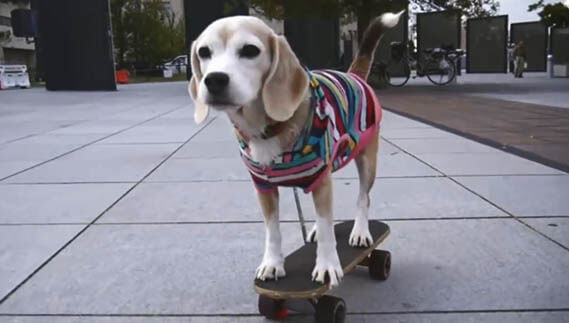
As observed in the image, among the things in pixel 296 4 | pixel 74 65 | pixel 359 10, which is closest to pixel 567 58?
pixel 359 10

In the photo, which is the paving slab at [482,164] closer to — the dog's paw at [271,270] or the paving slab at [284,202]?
the paving slab at [284,202]

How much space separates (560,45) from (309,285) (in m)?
25.3

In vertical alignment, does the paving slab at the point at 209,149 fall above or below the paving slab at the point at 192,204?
above

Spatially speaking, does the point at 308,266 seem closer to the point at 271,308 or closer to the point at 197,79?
the point at 271,308

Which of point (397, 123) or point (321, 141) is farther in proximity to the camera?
point (397, 123)

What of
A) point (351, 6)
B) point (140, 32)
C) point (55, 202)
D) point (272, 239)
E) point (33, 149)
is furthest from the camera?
point (140, 32)

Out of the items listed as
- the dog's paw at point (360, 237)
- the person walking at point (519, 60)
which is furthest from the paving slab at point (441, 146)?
the person walking at point (519, 60)

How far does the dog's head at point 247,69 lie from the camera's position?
2.07 metres

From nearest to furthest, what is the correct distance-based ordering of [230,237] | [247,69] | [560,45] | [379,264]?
[247,69] → [379,264] → [230,237] → [560,45]

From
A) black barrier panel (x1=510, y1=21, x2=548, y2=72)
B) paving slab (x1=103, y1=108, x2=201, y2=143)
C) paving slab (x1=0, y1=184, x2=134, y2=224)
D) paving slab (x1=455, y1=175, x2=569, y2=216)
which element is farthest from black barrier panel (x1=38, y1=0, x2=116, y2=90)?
black barrier panel (x1=510, y1=21, x2=548, y2=72)

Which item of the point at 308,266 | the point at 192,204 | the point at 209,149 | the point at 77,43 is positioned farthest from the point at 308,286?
the point at 77,43

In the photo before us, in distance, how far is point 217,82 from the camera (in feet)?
6.71

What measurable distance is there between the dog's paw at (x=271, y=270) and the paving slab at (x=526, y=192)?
2072mm

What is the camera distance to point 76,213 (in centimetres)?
410
